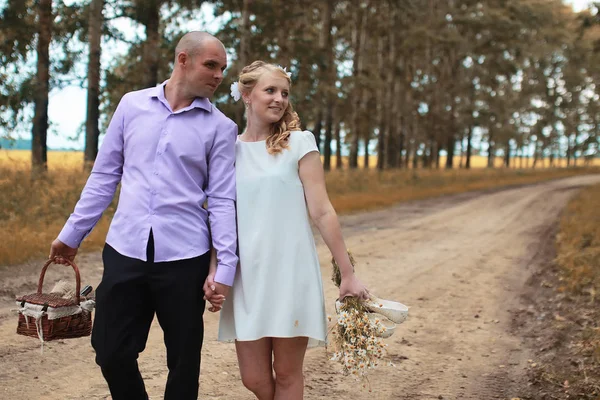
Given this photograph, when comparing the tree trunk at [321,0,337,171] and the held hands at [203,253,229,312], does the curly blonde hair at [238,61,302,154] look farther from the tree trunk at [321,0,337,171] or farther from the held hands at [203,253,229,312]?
the tree trunk at [321,0,337,171]

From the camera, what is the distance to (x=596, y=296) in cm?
768

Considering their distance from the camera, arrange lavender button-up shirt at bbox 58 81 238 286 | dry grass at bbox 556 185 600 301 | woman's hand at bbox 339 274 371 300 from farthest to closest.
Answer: dry grass at bbox 556 185 600 301 < woman's hand at bbox 339 274 371 300 < lavender button-up shirt at bbox 58 81 238 286

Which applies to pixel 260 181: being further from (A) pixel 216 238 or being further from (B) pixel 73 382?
(B) pixel 73 382

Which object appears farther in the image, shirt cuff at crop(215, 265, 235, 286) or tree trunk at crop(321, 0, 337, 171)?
tree trunk at crop(321, 0, 337, 171)

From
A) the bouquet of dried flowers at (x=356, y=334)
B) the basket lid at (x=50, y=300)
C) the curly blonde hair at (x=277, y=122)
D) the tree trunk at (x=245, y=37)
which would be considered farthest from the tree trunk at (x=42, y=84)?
the bouquet of dried flowers at (x=356, y=334)

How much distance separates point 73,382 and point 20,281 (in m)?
3.48

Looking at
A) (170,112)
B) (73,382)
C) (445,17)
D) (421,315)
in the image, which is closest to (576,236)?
(421,315)

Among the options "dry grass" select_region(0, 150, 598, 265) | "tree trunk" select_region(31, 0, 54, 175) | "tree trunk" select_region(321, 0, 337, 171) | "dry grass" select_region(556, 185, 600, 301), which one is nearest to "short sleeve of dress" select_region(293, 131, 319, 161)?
"dry grass" select_region(556, 185, 600, 301)

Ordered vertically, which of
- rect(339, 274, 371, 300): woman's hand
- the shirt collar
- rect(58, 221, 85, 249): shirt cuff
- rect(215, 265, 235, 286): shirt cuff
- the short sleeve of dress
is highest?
the shirt collar

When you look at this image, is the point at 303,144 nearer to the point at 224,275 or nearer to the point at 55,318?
the point at 224,275

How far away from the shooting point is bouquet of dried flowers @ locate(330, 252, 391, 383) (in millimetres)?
3264

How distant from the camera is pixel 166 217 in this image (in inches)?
116

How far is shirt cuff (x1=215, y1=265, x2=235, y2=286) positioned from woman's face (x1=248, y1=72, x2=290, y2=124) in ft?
2.33

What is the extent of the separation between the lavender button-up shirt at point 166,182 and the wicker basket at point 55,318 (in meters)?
0.29
